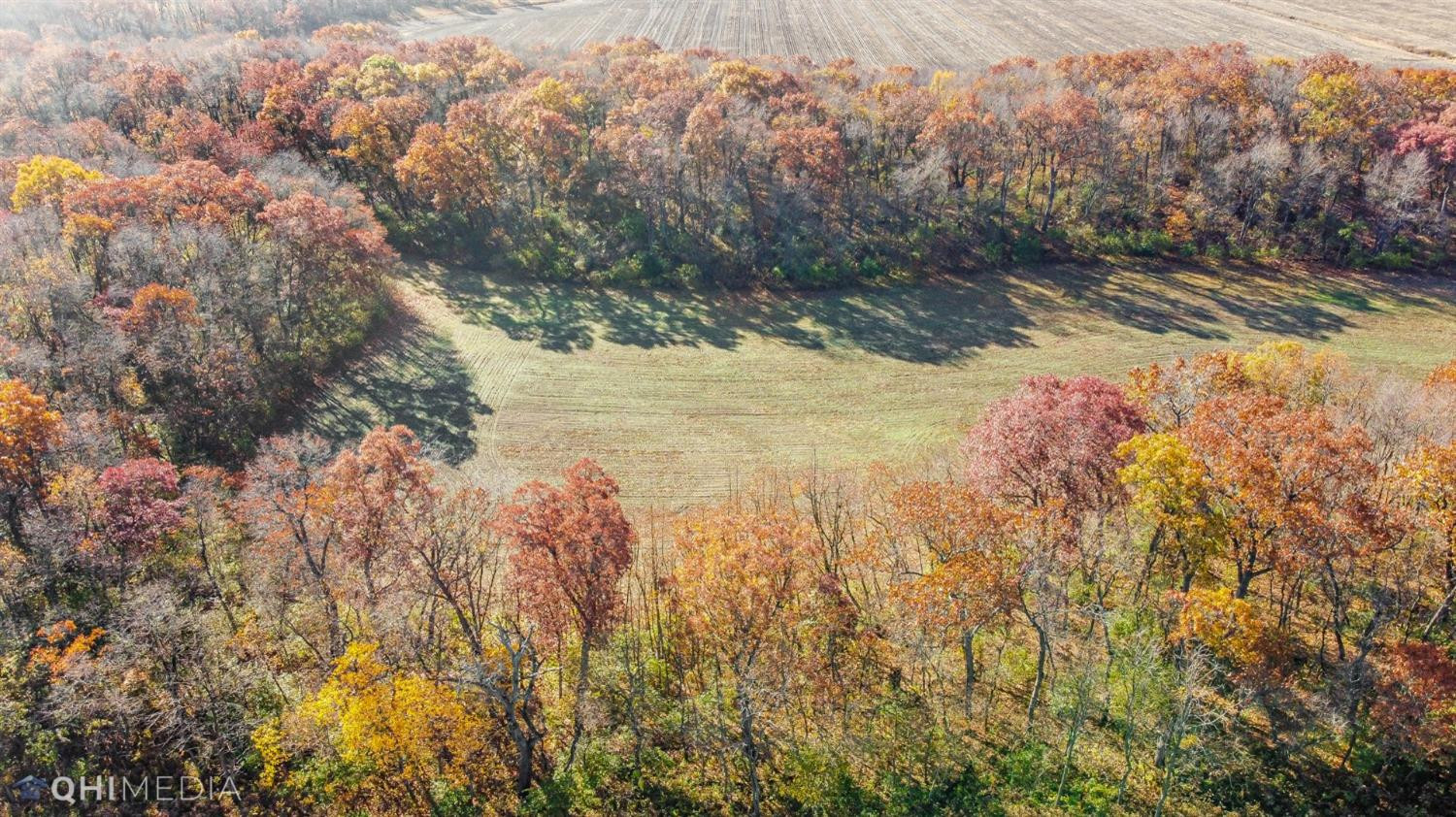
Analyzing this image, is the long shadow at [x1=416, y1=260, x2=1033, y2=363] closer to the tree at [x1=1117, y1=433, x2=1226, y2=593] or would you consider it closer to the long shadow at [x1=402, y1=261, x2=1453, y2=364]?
the long shadow at [x1=402, y1=261, x2=1453, y2=364]

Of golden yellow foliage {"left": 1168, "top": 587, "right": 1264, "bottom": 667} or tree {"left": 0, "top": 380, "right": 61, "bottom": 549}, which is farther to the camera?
tree {"left": 0, "top": 380, "right": 61, "bottom": 549}

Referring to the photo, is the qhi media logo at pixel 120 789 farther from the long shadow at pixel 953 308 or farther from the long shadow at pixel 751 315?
the long shadow at pixel 953 308

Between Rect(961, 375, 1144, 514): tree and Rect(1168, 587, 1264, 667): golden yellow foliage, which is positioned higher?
Rect(961, 375, 1144, 514): tree

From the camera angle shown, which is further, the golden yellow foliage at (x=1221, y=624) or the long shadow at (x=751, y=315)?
the long shadow at (x=751, y=315)

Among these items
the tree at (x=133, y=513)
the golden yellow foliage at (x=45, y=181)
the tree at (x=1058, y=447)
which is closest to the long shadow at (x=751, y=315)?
the golden yellow foliage at (x=45, y=181)

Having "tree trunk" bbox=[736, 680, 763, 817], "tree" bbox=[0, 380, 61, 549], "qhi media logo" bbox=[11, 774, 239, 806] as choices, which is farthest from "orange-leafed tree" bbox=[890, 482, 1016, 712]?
"tree" bbox=[0, 380, 61, 549]

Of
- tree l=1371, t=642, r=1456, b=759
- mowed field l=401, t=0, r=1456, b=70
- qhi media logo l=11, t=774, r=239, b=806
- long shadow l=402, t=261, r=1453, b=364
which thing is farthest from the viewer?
mowed field l=401, t=0, r=1456, b=70

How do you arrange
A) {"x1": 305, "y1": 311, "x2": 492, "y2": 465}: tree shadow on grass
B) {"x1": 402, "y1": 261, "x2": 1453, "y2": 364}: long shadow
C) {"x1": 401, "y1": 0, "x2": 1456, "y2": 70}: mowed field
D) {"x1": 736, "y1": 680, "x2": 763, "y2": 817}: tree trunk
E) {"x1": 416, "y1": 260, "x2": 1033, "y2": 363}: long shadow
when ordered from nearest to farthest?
{"x1": 736, "y1": 680, "x2": 763, "y2": 817}: tree trunk → {"x1": 305, "y1": 311, "x2": 492, "y2": 465}: tree shadow on grass → {"x1": 416, "y1": 260, "x2": 1033, "y2": 363}: long shadow → {"x1": 402, "y1": 261, "x2": 1453, "y2": 364}: long shadow → {"x1": 401, "y1": 0, "x2": 1456, "y2": 70}: mowed field

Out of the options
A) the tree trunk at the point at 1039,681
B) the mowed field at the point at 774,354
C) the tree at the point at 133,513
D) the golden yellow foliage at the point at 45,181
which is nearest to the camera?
the tree trunk at the point at 1039,681
